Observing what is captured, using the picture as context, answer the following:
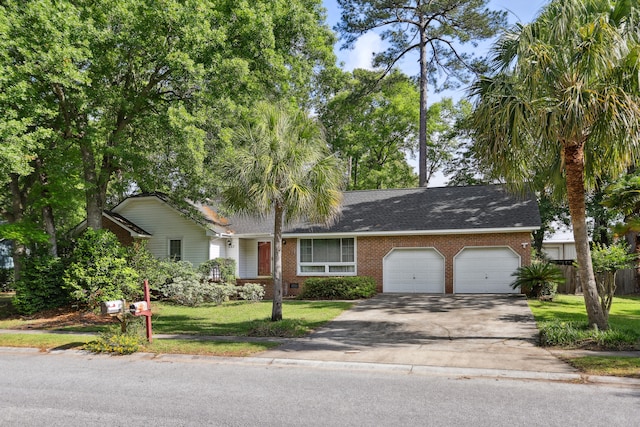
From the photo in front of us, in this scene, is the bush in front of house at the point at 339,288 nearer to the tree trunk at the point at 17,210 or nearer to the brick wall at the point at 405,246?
the brick wall at the point at 405,246

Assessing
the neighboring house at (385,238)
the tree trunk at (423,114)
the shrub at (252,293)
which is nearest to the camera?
the neighboring house at (385,238)

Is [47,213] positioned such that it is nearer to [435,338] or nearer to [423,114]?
[435,338]

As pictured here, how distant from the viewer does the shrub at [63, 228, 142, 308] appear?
16.5 m

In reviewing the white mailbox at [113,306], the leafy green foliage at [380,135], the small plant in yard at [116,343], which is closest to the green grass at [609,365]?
the small plant in yard at [116,343]

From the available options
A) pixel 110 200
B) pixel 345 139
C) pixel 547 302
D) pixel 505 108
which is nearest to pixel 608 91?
pixel 505 108

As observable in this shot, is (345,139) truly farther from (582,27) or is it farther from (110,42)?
(582,27)

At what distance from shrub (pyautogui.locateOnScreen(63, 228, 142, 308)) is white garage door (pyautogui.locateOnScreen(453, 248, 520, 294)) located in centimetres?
1327

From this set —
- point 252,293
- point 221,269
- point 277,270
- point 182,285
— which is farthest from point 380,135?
point 277,270

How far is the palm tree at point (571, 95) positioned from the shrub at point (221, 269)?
14191 millimetres

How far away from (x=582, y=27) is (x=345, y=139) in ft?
89.4

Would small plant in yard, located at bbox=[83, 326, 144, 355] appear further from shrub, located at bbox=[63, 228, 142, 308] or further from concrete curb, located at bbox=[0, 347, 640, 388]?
shrub, located at bbox=[63, 228, 142, 308]

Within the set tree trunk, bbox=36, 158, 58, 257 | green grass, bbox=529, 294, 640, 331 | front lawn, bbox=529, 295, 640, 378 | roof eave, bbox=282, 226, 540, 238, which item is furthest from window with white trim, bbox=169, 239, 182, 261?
front lawn, bbox=529, 295, 640, 378

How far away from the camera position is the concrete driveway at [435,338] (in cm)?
923

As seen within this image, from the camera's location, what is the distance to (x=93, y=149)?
16359 millimetres
